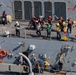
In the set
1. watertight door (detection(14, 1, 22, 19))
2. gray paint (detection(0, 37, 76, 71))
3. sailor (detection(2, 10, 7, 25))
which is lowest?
gray paint (detection(0, 37, 76, 71))

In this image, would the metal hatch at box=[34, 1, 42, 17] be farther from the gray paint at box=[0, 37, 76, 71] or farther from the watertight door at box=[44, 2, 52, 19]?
the gray paint at box=[0, 37, 76, 71]

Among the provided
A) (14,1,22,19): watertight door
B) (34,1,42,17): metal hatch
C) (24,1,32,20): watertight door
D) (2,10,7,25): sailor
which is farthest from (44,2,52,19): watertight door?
(2,10,7,25): sailor

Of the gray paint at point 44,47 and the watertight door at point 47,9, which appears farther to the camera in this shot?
the watertight door at point 47,9

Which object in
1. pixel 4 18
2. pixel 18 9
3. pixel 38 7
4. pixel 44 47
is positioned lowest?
pixel 44 47

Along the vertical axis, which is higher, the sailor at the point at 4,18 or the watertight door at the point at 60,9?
the watertight door at the point at 60,9

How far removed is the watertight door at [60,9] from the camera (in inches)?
1382

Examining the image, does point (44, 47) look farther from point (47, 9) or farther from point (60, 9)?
point (60, 9)

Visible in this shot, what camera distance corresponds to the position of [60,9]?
1383 inches

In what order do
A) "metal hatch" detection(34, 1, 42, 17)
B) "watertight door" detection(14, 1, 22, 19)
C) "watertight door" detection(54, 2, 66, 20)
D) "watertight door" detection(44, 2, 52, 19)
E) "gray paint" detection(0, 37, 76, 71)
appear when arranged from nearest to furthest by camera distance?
1. "gray paint" detection(0, 37, 76, 71)
2. "watertight door" detection(54, 2, 66, 20)
3. "watertight door" detection(44, 2, 52, 19)
4. "metal hatch" detection(34, 1, 42, 17)
5. "watertight door" detection(14, 1, 22, 19)

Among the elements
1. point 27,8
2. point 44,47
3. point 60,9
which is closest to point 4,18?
point 27,8

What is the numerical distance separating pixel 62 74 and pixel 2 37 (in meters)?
4.17

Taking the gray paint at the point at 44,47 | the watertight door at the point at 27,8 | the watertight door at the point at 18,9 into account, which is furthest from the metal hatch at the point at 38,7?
the gray paint at the point at 44,47

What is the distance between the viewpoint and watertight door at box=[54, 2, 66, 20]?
115 feet

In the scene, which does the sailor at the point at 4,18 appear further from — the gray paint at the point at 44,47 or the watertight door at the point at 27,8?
the watertight door at the point at 27,8
